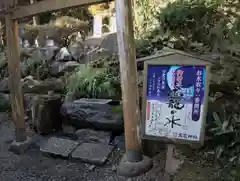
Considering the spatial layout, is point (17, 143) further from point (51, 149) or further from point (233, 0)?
point (233, 0)

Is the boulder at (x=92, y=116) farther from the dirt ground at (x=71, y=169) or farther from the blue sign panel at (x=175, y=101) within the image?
the blue sign panel at (x=175, y=101)

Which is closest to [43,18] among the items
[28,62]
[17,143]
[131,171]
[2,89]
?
[28,62]

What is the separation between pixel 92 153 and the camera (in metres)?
4.18

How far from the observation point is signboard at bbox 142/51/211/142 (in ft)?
10.5

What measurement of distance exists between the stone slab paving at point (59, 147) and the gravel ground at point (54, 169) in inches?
3.9

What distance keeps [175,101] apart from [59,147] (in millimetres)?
2060

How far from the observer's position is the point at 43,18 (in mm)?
9836

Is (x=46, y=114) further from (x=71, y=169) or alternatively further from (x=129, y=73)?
(x=129, y=73)

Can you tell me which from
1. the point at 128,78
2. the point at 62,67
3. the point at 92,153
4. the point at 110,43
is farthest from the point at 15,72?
the point at 110,43

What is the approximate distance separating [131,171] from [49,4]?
2.46 meters

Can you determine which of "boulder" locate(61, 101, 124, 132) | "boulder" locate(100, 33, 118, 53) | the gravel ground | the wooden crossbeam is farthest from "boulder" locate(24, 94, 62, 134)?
"boulder" locate(100, 33, 118, 53)

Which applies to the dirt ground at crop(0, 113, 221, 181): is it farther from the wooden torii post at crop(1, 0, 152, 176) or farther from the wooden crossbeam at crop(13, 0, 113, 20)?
the wooden crossbeam at crop(13, 0, 113, 20)

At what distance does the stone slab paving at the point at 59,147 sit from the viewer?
4312 millimetres

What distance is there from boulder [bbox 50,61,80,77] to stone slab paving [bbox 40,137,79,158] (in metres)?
2.42
